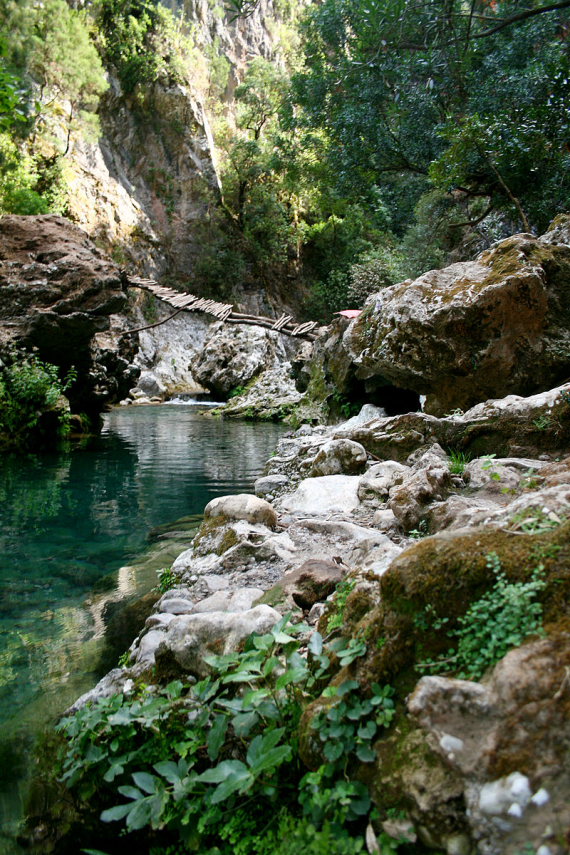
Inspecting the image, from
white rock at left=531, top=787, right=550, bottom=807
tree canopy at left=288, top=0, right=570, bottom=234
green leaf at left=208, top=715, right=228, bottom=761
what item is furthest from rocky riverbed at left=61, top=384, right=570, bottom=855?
tree canopy at left=288, top=0, right=570, bottom=234

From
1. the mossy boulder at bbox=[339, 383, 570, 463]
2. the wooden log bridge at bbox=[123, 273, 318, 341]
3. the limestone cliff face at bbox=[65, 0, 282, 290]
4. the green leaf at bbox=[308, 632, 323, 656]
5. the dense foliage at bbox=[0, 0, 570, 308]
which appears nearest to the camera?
the green leaf at bbox=[308, 632, 323, 656]

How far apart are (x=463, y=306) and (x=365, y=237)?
89.7 feet

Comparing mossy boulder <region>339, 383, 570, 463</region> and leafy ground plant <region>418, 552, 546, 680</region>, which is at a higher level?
mossy boulder <region>339, 383, 570, 463</region>

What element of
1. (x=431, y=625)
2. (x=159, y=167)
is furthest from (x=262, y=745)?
(x=159, y=167)

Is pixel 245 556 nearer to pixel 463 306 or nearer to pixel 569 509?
pixel 569 509

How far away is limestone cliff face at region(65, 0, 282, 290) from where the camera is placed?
25266 millimetres

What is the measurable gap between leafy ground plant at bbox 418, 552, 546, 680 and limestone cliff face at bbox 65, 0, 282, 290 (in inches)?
1003

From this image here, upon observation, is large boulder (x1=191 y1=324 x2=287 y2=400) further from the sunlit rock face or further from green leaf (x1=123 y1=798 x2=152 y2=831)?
green leaf (x1=123 y1=798 x2=152 y2=831)

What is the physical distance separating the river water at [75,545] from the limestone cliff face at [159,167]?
1681cm

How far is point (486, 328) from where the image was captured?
229 inches

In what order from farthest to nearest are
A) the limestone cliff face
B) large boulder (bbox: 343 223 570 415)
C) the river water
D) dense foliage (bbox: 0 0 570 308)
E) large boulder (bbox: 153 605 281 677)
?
the limestone cliff face → dense foliage (bbox: 0 0 570 308) → large boulder (bbox: 343 223 570 415) → the river water → large boulder (bbox: 153 605 281 677)

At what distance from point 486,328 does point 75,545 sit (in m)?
4.98

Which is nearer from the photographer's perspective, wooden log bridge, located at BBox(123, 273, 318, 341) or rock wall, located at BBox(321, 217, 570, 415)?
rock wall, located at BBox(321, 217, 570, 415)

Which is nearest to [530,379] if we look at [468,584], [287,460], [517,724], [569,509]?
[287,460]
